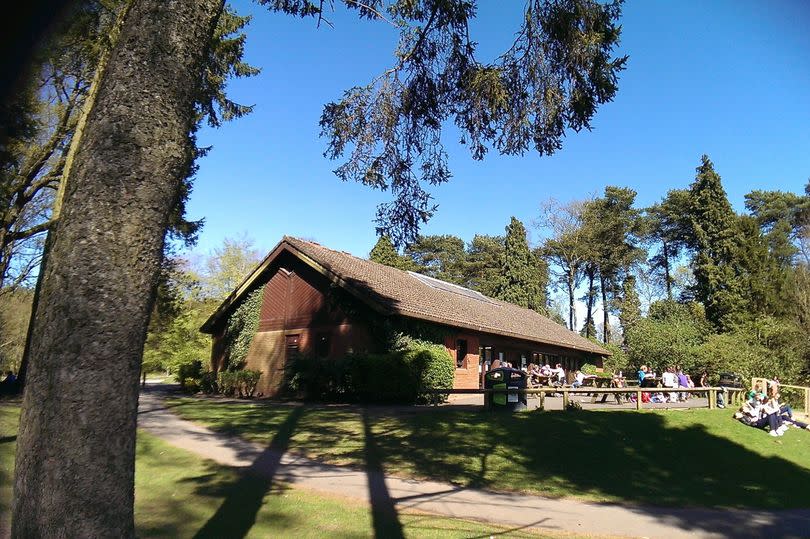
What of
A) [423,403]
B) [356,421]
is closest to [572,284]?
[423,403]

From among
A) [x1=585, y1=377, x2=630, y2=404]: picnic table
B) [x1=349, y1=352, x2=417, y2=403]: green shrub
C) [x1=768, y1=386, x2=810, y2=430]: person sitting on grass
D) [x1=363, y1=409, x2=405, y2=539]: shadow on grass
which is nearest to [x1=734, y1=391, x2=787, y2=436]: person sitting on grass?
[x1=768, y1=386, x2=810, y2=430]: person sitting on grass

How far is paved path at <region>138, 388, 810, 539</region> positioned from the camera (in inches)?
260

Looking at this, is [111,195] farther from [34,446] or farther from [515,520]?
[515,520]

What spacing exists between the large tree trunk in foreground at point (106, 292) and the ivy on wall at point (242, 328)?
21930 mm

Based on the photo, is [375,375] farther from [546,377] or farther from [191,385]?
[191,385]

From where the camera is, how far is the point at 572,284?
2179 inches

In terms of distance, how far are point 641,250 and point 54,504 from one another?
59308mm

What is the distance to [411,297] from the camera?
2219cm

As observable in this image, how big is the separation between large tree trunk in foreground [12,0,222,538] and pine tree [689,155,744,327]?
135 feet

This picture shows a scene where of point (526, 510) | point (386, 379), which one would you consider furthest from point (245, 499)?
point (386, 379)

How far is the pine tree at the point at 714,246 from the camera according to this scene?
3784cm

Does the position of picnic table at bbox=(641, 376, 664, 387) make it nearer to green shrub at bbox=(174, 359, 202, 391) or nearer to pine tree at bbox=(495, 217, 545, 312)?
green shrub at bbox=(174, 359, 202, 391)

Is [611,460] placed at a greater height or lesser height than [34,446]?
lesser

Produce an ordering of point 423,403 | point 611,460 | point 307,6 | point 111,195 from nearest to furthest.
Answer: point 111,195
point 307,6
point 611,460
point 423,403
